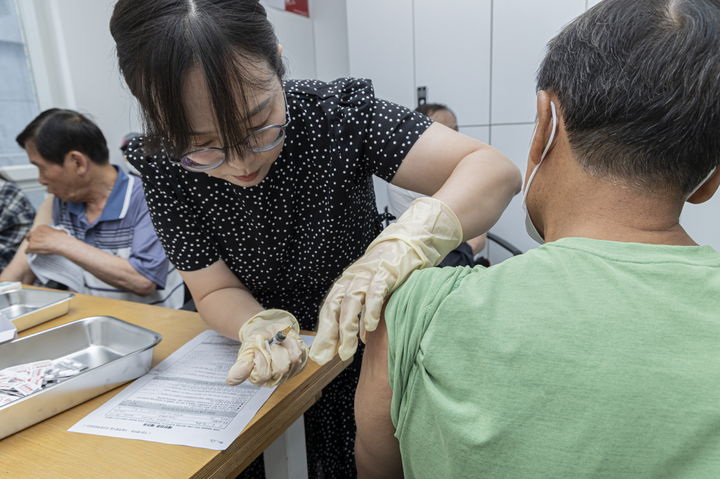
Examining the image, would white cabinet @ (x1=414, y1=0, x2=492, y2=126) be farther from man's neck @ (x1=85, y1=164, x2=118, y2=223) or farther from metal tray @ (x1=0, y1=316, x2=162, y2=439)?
metal tray @ (x1=0, y1=316, x2=162, y2=439)

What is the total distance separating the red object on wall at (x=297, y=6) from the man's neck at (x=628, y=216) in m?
3.90

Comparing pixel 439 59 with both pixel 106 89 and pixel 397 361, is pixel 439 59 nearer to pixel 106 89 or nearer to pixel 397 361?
pixel 106 89

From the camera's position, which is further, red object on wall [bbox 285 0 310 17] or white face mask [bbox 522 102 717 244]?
red object on wall [bbox 285 0 310 17]

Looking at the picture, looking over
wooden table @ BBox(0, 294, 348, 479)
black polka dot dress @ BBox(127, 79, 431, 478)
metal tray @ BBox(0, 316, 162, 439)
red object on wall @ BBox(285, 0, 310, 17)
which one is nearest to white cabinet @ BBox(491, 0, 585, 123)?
red object on wall @ BBox(285, 0, 310, 17)

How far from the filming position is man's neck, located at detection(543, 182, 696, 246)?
0.57 meters

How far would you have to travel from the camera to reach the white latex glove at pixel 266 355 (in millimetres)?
824

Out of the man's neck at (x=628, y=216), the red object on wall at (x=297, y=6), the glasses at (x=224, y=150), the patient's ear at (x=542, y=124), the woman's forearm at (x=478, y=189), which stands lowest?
the woman's forearm at (x=478, y=189)

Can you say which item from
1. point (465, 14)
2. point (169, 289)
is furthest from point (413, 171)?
point (465, 14)

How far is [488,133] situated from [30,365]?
2.74 m

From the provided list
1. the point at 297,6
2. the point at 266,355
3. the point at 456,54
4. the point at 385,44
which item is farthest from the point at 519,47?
the point at 266,355

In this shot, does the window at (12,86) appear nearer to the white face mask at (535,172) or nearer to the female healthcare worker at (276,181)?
the female healthcare worker at (276,181)

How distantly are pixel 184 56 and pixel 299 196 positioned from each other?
45 centimetres

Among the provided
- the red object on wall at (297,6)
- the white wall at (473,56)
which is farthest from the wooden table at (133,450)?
the red object on wall at (297,6)

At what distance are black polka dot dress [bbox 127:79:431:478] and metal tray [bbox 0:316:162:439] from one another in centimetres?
23
